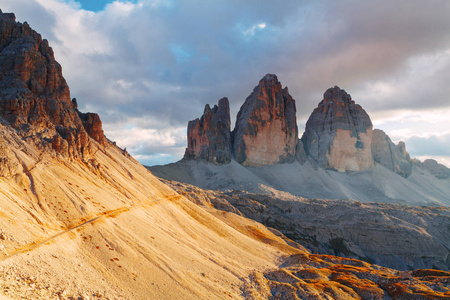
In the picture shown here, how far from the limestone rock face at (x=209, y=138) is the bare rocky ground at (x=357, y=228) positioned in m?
48.5

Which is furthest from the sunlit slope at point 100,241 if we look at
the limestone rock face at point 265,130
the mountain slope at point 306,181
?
the limestone rock face at point 265,130

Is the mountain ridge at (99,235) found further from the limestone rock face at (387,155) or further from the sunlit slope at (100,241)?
the limestone rock face at (387,155)

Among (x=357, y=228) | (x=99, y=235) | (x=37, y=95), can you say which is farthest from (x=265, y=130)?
(x=99, y=235)

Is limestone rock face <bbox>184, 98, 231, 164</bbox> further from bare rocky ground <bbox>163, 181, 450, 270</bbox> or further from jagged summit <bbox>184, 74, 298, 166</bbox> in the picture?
bare rocky ground <bbox>163, 181, 450, 270</bbox>

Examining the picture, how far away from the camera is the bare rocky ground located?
2313 inches

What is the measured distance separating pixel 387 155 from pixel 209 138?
105400mm

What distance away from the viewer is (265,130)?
427 ft

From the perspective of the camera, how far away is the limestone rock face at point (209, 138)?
122688mm

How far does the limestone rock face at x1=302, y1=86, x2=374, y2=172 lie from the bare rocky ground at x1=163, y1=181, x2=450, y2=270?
221 ft

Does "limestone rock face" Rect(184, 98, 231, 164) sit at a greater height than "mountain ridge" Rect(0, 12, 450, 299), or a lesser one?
greater

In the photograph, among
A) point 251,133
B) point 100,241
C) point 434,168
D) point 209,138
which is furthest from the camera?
point 434,168

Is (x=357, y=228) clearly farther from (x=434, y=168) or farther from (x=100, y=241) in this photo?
(x=434, y=168)

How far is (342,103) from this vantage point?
473ft

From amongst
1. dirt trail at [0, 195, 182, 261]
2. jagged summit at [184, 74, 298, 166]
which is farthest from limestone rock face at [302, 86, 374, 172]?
dirt trail at [0, 195, 182, 261]
